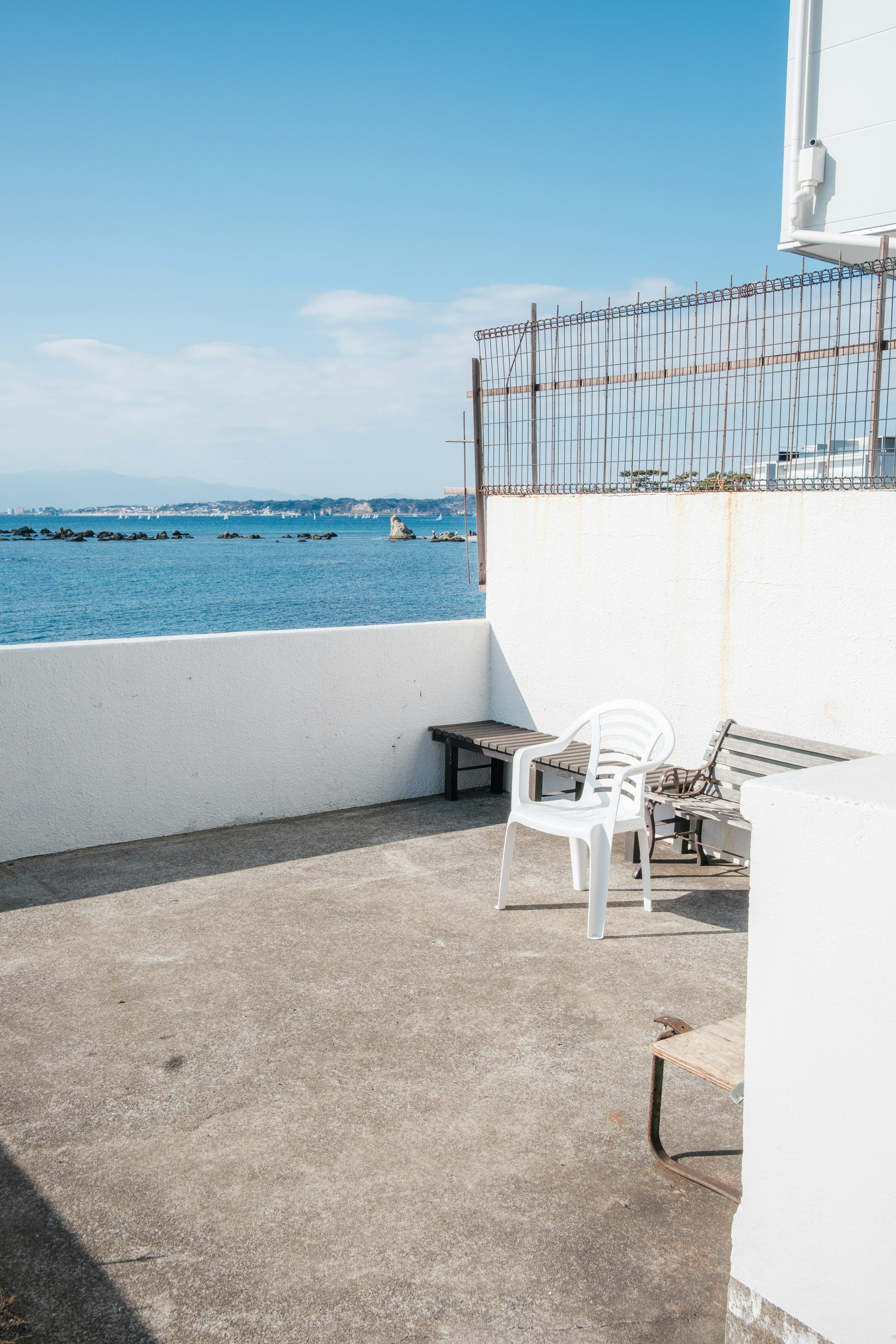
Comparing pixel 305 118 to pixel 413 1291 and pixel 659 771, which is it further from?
pixel 413 1291

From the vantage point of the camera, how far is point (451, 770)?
6.42 meters

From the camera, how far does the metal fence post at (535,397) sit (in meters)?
6.36

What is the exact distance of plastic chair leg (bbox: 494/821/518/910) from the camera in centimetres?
436

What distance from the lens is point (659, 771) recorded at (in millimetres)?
5320

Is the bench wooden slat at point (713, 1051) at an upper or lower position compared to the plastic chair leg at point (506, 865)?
upper

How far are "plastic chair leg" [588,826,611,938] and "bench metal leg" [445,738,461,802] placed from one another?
7.52 feet

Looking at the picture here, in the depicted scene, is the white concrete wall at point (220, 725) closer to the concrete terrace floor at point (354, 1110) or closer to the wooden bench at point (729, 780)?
the concrete terrace floor at point (354, 1110)

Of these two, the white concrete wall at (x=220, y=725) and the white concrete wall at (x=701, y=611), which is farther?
the white concrete wall at (x=220, y=725)

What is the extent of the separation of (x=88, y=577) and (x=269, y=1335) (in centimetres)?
7027

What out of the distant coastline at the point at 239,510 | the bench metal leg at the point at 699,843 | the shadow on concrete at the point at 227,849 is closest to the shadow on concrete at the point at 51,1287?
the shadow on concrete at the point at 227,849

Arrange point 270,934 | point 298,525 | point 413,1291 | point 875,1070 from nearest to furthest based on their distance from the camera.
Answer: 1. point 875,1070
2. point 413,1291
3. point 270,934
4. point 298,525

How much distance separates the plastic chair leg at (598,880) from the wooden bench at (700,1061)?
4.58 ft

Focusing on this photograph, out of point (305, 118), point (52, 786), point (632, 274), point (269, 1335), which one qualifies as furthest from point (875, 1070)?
point (305, 118)

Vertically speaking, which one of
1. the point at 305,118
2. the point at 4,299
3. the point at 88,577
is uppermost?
the point at 4,299
